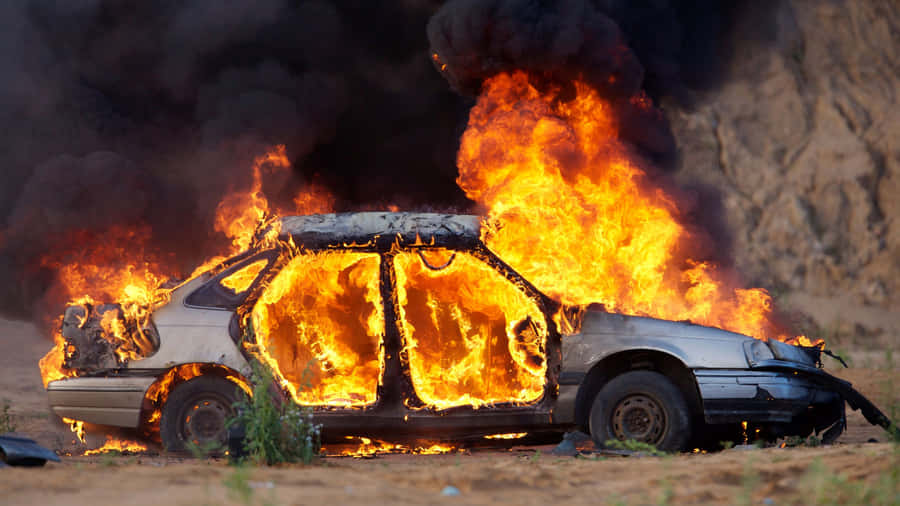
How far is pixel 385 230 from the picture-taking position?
6.43m

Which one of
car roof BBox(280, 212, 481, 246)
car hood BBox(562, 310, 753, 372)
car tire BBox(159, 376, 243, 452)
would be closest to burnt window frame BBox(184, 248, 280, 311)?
car roof BBox(280, 212, 481, 246)

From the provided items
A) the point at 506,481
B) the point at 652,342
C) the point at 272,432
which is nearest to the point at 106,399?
the point at 272,432

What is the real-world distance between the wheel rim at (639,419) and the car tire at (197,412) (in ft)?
→ 9.07

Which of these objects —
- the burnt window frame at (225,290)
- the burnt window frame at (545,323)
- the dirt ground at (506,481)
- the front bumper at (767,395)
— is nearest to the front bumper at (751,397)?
the front bumper at (767,395)

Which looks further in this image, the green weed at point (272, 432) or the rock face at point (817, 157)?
the rock face at point (817, 157)

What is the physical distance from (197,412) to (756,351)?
160 inches

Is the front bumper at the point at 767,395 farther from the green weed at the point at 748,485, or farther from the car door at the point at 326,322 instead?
the car door at the point at 326,322

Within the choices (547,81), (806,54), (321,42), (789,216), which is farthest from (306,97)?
(806,54)

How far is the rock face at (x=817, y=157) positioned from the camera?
2409 centimetres

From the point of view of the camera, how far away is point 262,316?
6.50 meters

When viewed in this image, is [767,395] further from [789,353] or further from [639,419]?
[639,419]

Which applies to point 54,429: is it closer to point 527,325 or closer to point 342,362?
point 342,362

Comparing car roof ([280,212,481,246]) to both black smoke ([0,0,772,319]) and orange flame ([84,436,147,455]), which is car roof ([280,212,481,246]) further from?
black smoke ([0,0,772,319])

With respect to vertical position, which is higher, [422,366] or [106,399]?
[422,366]
